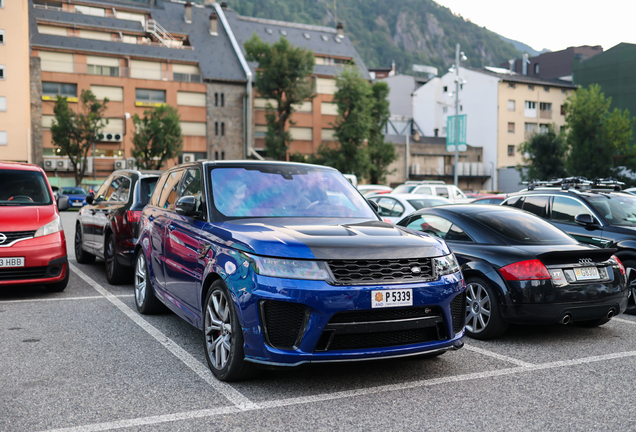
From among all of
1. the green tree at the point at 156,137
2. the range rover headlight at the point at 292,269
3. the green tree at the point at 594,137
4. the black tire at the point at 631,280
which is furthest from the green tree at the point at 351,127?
the range rover headlight at the point at 292,269

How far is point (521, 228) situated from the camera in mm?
6582

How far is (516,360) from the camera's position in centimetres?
537

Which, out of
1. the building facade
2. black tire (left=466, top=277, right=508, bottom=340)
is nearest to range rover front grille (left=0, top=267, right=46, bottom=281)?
black tire (left=466, top=277, right=508, bottom=340)

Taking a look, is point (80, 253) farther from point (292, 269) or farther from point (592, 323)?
point (592, 323)

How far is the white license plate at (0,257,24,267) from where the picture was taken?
7457 mm

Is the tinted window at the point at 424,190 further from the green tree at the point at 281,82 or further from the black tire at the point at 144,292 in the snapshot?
the green tree at the point at 281,82

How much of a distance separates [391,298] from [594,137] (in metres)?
38.5

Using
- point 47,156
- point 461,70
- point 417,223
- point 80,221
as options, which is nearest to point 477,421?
point 417,223

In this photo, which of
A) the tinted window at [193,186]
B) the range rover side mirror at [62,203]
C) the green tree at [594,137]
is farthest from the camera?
the green tree at [594,137]

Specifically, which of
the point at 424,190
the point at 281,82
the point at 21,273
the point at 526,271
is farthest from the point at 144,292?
the point at 281,82

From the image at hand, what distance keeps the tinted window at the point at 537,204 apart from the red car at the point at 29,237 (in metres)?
6.57

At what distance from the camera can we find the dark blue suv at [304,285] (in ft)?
13.5

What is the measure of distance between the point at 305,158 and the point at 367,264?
5332 cm

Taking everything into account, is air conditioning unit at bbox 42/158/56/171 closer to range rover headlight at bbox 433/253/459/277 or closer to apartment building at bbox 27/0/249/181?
apartment building at bbox 27/0/249/181
